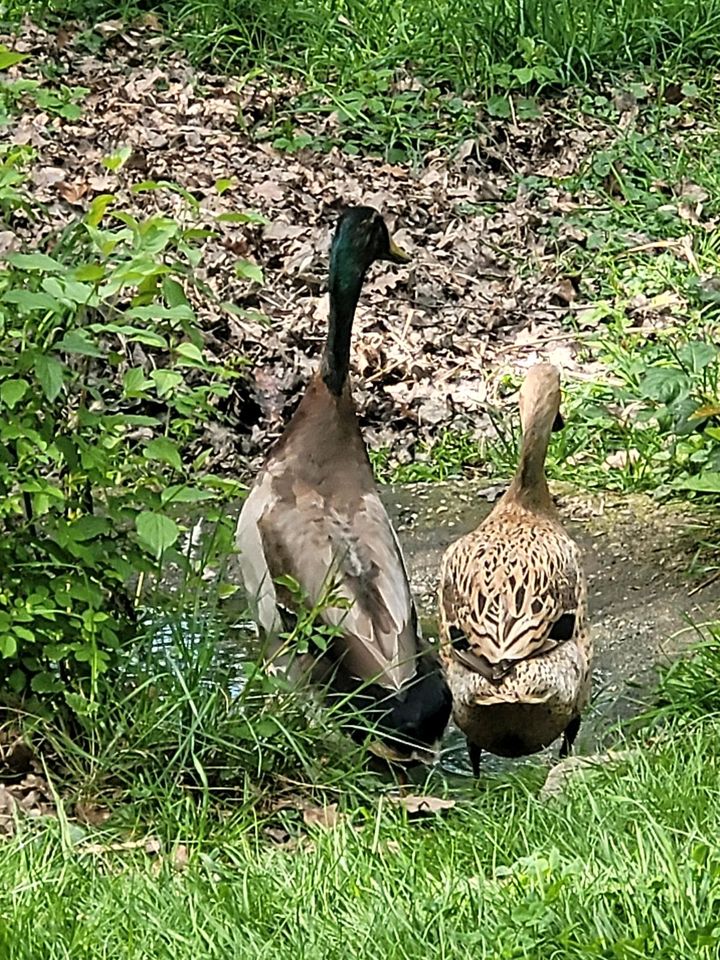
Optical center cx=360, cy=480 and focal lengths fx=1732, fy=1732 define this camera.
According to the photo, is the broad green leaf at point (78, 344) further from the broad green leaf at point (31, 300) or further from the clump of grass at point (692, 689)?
the clump of grass at point (692, 689)

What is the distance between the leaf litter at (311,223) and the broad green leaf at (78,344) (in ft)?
13.1

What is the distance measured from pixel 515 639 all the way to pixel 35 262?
189cm

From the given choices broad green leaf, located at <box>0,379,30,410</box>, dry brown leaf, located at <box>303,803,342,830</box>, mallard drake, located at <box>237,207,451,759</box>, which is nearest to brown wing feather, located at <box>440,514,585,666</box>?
mallard drake, located at <box>237,207,451,759</box>

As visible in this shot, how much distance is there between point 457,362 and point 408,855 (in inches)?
222

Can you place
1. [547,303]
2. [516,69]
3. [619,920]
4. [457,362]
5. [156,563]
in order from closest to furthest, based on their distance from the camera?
[619,920]
[156,563]
[457,362]
[547,303]
[516,69]

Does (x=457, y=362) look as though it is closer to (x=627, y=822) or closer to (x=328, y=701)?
(x=328, y=701)

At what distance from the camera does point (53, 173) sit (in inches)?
414

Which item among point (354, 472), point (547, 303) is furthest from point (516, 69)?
point (354, 472)

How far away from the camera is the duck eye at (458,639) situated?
5289 millimetres

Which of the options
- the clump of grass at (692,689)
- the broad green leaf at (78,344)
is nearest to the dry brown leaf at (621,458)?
the clump of grass at (692,689)

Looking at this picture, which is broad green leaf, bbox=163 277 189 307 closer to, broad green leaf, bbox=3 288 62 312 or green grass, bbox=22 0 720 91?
broad green leaf, bbox=3 288 62 312

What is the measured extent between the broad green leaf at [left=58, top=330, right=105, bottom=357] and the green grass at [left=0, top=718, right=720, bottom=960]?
1.16m

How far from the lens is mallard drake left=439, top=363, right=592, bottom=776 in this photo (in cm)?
515


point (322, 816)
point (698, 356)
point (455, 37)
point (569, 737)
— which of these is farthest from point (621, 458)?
point (455, 37)
